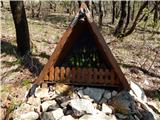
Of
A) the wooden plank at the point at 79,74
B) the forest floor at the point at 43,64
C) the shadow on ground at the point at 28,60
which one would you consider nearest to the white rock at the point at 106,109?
the wooden plank at the point at 79,74

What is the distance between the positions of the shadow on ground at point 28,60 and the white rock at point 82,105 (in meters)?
2.84

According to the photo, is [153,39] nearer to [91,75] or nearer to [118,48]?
[118,48]

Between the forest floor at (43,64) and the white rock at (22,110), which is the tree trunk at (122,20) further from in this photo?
the white rock at (22,110)

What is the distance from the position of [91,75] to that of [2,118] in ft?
8.57

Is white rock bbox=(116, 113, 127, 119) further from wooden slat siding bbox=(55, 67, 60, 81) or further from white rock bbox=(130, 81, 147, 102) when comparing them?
wooden slat siding bbox=(55, 67, 60, 81)

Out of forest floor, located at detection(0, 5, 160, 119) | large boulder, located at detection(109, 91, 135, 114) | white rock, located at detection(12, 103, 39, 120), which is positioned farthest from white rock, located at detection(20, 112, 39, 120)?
large boulder, located at detection(109, 91, 135, 114)

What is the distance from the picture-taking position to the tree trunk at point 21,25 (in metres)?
10.5

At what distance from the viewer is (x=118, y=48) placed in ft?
45.7

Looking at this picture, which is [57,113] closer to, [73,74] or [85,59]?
[73,74]

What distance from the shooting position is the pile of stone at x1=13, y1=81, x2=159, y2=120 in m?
7.64

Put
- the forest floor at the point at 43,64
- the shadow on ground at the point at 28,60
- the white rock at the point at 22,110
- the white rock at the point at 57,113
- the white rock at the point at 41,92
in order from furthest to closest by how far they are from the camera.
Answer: the shadow on ground at the point at 28,60
the forest floor at the point at 43,64
the white rock at the point at 41,92
the white rock at the point at 22,110
the white rock at the point at 57,113

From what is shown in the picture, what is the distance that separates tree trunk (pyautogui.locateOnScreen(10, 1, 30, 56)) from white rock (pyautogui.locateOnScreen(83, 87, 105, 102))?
3.61m

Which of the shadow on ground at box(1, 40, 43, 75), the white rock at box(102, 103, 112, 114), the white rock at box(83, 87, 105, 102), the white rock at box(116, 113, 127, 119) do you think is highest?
the shadow on ground at box(1, 40, 43, 75)

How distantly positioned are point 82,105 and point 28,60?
386 cm
